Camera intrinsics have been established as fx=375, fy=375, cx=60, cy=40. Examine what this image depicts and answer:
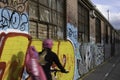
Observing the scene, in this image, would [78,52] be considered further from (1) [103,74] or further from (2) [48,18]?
(2) [48,18]

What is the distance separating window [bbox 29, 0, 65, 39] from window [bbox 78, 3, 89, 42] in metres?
5.29

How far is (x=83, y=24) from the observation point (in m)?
23.1

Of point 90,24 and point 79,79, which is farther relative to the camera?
point 90,24

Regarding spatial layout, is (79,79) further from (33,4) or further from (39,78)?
(39,78)

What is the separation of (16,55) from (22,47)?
1.21 ft

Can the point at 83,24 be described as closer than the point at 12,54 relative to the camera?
No

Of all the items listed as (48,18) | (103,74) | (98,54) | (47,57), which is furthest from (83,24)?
(47,57)

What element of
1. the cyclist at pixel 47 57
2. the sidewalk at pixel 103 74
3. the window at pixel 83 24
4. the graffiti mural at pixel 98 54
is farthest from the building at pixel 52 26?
the graffiti mural at pixel 98 54

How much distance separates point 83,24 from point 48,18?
10.1m

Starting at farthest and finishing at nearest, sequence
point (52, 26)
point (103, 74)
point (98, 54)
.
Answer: point (98, 54) → point (103, 74) → point (52, 26)

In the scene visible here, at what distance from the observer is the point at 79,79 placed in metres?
18.7

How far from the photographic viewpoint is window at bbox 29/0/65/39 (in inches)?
456

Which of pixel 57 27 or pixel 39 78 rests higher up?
pixel 57 27

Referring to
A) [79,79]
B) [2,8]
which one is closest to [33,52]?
[2,8]
